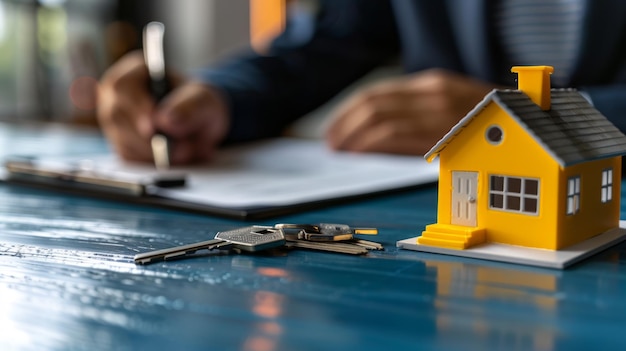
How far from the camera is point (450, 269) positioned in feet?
1.27

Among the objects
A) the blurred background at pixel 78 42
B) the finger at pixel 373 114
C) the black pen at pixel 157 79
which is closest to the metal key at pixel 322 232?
the black pen at pixel 157 79

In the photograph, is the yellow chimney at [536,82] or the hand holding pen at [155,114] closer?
the yellow chimney at [536,82]

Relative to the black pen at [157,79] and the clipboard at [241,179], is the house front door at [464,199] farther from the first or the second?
the black pen at [157,79]

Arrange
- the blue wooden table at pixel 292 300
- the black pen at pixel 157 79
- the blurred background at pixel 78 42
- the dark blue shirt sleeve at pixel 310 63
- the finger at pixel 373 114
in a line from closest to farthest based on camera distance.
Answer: the blue wooden table at pixel 292 300 < the black pen at pixel 157 79 < the finger at pixel 373 114 < the dark blue shirt sleeve at pixel 310 63 < the blurred background at pixel 78 42

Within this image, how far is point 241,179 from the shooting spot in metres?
0.74

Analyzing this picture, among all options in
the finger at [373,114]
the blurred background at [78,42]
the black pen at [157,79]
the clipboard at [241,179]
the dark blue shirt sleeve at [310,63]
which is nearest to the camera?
the clipboard at [241,179]

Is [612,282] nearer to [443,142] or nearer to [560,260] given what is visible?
[560,260]

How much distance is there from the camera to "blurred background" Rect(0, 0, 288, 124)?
332 centimetres

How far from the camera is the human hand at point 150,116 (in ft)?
2.97

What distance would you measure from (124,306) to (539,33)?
3.16 feet

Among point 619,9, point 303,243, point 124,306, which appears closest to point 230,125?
point 619,9

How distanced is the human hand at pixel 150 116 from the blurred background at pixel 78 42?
2293 millimetres

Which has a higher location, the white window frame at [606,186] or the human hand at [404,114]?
the human hand at [404,114]

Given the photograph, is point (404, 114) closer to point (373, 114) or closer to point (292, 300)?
point (373, 114)
